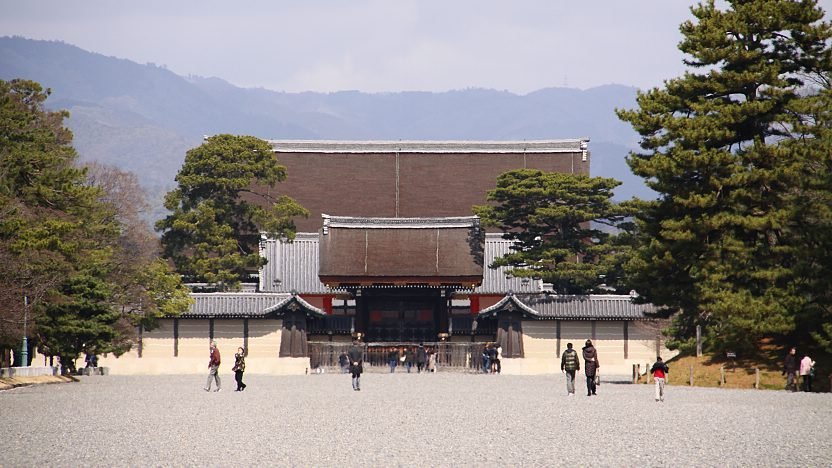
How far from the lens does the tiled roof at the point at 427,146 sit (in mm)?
71500

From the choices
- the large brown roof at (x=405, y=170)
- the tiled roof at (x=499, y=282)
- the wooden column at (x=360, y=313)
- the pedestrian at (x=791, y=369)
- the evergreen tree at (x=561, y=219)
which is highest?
the large brown roof at (x=405, y=170)

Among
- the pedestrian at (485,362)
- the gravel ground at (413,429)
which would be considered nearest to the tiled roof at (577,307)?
the pedestrian at (485,362)

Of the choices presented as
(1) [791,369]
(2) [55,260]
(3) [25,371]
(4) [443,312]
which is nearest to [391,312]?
(4) [443,312]

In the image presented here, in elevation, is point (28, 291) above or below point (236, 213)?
below

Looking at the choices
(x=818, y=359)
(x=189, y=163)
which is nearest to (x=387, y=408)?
(x=818, y=359)

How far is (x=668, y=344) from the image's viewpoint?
3788 cm

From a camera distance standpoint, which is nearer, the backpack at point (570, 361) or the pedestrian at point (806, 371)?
the backpack at point (570, 361)

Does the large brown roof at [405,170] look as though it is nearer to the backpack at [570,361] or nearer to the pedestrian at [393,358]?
the pedestrian at [393,358]

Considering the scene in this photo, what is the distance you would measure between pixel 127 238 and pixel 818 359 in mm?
52205

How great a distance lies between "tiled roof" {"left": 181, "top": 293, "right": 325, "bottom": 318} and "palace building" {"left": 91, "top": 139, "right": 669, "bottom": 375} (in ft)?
0.17

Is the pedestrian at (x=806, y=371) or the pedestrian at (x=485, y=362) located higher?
the pedestrian at (x=806, y=371)

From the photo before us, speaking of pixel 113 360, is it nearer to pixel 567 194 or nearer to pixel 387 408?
pixel 567 194

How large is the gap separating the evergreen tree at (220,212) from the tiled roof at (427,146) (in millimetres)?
13016

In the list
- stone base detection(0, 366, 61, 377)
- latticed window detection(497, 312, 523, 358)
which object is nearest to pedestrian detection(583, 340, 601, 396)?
stone base detection(0, 366, 61, 377)
